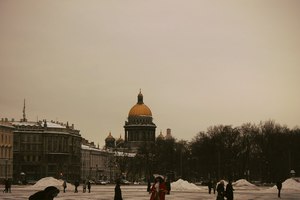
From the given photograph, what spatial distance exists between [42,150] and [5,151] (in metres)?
35.8

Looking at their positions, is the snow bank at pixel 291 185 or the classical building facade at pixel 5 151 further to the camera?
the classical building facade at pixel 5 151

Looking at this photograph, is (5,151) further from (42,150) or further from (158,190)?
(158,190)

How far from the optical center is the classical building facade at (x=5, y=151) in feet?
365

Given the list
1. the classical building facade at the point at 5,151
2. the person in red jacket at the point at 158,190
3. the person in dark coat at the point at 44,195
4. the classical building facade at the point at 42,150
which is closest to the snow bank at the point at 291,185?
the classical building facade at the point at 5,151

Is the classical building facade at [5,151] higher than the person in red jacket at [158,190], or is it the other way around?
the classical building facade at [5,151]

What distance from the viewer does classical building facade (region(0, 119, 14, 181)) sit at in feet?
365

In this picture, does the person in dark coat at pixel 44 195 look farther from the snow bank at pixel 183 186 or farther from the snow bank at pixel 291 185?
the snow bank at pixel 291 185

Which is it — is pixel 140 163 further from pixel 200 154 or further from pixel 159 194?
pixel 159 194

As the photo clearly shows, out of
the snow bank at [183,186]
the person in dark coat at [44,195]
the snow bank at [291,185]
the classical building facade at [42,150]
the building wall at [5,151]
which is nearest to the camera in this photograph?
the person in dark coat at [44,195]

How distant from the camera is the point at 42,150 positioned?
5866 inches

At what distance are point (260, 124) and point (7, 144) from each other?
46.0 m

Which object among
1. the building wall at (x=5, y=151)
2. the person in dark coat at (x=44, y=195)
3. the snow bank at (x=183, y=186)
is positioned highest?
the building wall at (x=5, y=151)

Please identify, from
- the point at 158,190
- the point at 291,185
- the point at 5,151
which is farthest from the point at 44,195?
the point at 5,151

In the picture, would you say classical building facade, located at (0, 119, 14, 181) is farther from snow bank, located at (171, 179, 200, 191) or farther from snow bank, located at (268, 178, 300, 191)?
snow bank, located at (268, 178, 300, 191)
